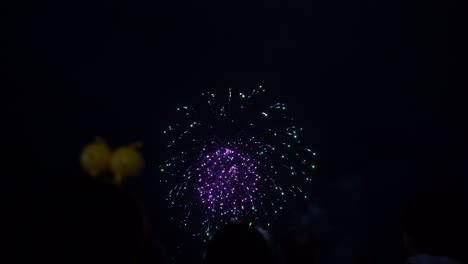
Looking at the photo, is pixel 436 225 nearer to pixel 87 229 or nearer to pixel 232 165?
pixel 87 229

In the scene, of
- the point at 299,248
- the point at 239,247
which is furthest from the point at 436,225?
the point at 239,247

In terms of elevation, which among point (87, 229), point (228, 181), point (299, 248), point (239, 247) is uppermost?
point (228, 181)

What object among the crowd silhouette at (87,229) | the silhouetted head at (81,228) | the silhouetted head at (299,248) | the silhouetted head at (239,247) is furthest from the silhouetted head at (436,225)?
the silhouetted head at (81,228)

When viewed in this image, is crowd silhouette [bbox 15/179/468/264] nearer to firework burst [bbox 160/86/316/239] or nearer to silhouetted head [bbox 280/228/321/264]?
silhouetted head [bbox 280/228/321/264]

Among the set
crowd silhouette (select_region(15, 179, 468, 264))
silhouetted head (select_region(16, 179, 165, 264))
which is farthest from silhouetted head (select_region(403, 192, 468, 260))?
silhouetted head (select_region(16, 179, 165, 264))

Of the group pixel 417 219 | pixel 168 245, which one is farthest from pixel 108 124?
pixel 417 219

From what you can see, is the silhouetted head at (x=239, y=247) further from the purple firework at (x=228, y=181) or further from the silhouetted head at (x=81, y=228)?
the purple firework at (x=228, y=181)

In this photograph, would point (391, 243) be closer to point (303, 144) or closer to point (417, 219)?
point (303, 144)
